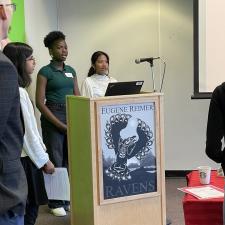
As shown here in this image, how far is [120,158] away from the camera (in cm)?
242

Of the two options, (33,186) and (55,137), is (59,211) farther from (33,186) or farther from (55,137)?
(33,186)

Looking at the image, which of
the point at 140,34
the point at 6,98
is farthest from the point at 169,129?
the point at 6,98

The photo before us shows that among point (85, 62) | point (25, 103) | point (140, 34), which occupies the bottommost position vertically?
point (25, 103)

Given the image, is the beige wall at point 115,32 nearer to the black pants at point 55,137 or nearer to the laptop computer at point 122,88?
the black pants at point 55,137

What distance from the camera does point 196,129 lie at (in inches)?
190

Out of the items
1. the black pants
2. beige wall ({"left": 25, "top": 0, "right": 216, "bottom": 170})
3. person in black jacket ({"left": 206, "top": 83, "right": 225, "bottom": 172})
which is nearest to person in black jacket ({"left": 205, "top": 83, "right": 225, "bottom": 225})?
person in black jacket ({"left": 206, "top": 83, "right": 225, "bottom": 172})

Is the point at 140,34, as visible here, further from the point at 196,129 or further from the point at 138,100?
the point at 138,100

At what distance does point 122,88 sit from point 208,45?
3.72 ft

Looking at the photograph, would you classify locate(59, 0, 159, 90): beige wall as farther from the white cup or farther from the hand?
the hand

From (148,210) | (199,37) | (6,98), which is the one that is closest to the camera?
(6,98)

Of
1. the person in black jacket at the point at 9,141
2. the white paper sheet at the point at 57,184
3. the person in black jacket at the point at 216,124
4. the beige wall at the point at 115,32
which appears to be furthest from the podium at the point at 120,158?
the beige wall at the point at 115,32

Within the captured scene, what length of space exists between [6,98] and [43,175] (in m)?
1.50

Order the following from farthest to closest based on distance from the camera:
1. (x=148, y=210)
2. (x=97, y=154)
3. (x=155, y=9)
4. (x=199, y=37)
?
(x=155, y=9)
(x=199, y=37)
(x=148, y=210)
(x=97, y=154)

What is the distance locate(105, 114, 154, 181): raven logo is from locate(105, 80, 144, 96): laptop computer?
138 mm
